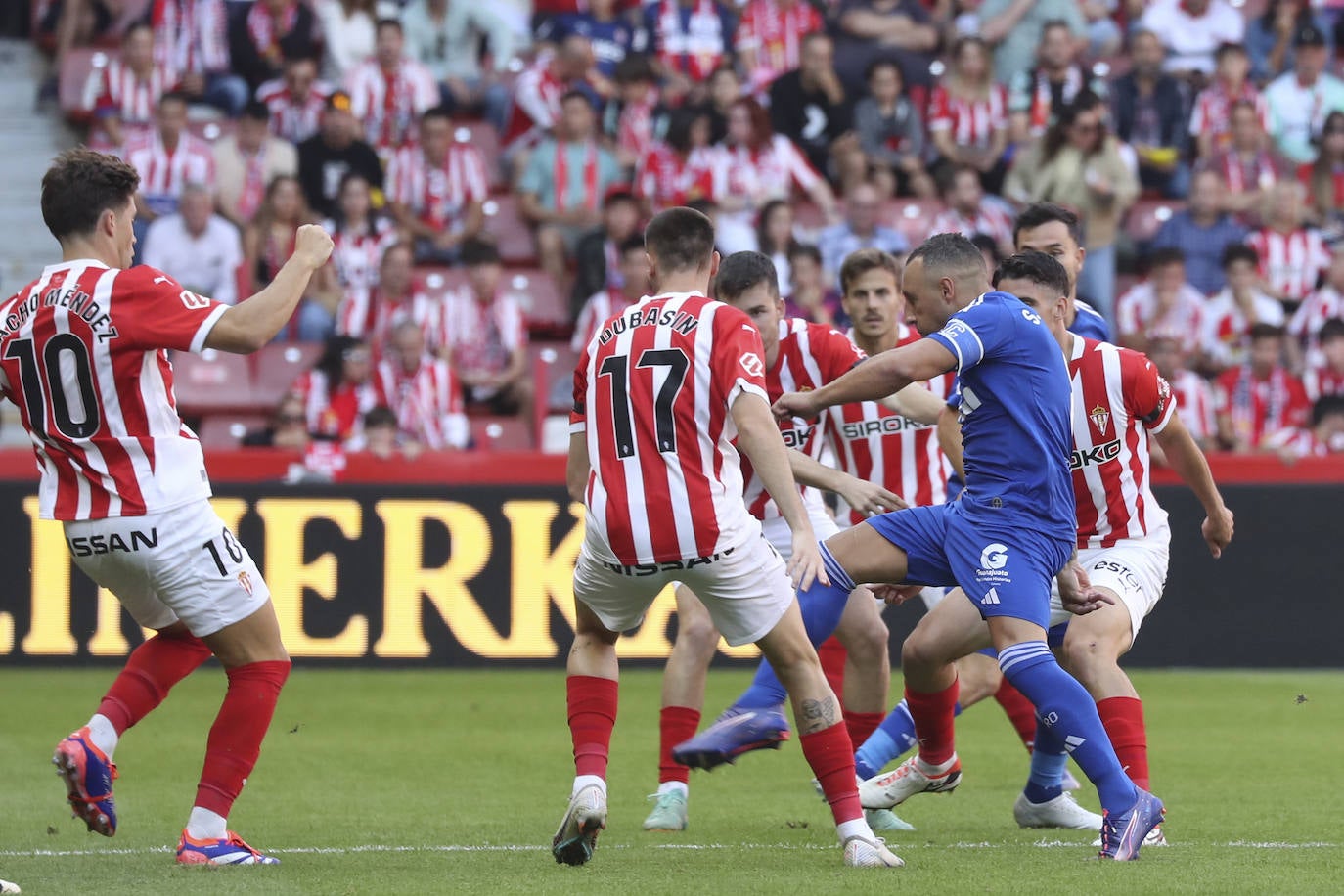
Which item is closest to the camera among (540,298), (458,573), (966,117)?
(458,573)

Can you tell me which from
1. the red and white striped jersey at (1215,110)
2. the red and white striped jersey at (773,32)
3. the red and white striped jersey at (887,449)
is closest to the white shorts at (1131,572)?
the red and white striped jersey at (887,449)

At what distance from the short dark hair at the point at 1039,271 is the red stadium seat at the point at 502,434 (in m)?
7.69

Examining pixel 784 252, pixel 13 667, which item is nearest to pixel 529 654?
pixel 13 667

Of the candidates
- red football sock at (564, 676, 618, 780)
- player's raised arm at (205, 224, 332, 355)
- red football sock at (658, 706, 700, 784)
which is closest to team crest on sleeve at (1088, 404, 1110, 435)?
red football sock at (658, 706, 700, 784)

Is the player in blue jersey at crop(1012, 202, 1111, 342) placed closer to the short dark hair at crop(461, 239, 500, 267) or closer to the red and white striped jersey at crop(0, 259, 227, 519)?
the red and white striped jersey at crop(0, 259, 227, 519)

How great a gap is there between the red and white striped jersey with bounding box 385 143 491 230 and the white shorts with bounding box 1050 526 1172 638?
9874 millimetres

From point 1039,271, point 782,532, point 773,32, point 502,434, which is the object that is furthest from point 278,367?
point 1039,271

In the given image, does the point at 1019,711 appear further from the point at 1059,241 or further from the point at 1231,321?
the point at 1231,321

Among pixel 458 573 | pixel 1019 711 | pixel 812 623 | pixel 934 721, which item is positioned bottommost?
pixel 458 573

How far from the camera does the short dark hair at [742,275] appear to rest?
6.95 meters

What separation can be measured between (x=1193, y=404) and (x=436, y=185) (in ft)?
20.9

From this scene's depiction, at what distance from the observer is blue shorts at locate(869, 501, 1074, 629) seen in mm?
5859

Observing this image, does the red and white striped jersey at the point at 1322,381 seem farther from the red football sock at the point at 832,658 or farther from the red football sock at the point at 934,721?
the red football sock at the point at 934,721

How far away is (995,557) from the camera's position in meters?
5.89
